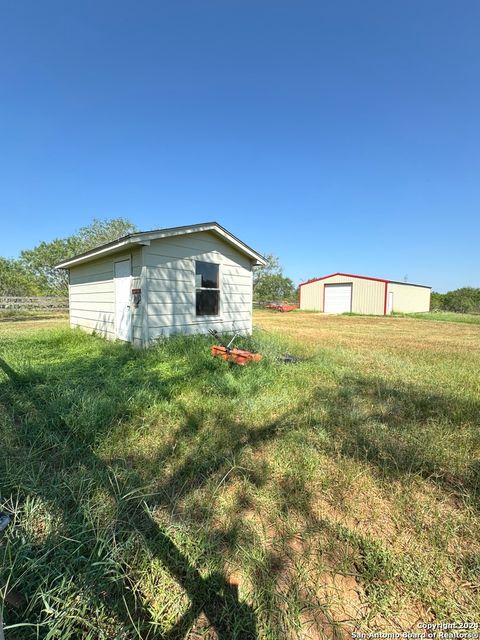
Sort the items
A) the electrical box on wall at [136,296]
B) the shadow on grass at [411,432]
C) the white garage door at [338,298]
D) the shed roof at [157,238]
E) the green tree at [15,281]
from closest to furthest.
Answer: the shadow on grass at [411,432], the shed roof at [157,238], the electrical box on wall at [136,296], the green tree at [15,281], the white garage door at [338,298]

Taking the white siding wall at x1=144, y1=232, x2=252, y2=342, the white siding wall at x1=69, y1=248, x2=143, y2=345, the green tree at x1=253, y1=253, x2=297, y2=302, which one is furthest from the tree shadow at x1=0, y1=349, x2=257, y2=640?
the green tree at x1=253, y1=253, x2=297, y2=302

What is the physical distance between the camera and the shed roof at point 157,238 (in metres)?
5.92

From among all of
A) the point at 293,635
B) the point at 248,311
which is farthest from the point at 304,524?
the point at 248,311

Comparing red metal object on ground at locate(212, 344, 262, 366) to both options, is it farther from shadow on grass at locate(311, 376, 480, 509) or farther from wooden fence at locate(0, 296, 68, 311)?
wooden fence at locate(0, 296, 68, 311)

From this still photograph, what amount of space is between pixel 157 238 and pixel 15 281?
20.2 m

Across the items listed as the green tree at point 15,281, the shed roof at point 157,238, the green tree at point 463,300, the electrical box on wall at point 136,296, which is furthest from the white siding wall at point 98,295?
the green tree at point 463,300

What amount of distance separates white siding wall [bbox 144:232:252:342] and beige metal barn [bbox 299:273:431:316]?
57.2 feet

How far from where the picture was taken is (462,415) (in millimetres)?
3268

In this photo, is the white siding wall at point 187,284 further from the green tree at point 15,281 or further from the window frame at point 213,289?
the green tree at point 15,281

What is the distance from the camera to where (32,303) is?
59.7ft

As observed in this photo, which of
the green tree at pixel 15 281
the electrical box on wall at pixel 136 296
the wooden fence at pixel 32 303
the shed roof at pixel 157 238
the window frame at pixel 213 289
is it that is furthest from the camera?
the green tree at pixel 15 281

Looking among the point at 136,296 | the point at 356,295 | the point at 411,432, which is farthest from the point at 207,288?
the point at 356,295

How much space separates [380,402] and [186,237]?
5.34 metres

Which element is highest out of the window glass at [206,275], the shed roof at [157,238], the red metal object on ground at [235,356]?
the shed roof at [157,238]
